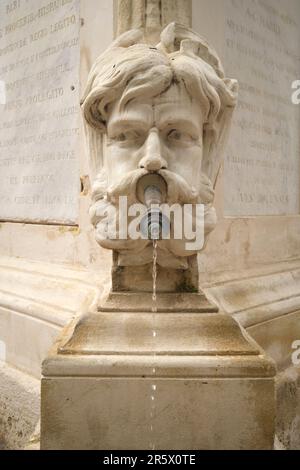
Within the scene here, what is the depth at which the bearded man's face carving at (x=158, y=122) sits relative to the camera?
112 cm

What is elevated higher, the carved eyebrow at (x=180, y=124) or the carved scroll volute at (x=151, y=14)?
the carved scroll volute at (x=151, y=14)

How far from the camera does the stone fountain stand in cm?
101

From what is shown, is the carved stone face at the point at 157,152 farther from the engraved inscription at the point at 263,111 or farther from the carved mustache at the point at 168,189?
the engraved inscription at the point at 263,111

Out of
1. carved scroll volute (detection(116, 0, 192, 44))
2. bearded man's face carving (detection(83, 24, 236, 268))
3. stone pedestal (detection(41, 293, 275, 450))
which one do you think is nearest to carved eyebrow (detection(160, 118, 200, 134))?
bearded man's face carving (detection(83, 24, 236, 268))

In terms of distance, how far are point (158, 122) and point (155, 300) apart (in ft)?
1.74

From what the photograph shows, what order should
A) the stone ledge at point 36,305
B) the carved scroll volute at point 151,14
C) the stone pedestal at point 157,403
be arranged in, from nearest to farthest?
1. the stone pedestal at point 157,403
2. the carved scroll volute at point 151,14
3. the stone ledge at point 36,305

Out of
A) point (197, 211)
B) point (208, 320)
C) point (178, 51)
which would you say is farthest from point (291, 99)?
point (208, 320)

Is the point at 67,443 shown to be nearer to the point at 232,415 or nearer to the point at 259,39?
the point at 232,415

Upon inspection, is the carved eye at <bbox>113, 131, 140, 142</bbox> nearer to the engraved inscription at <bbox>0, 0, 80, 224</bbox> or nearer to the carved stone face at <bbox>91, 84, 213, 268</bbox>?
the carved stone face at <bbox>91, 84, 213, 268</bbox>

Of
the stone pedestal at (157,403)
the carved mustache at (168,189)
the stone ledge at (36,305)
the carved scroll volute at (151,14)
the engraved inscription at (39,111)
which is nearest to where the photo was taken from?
the stone pedestal at (157,403)

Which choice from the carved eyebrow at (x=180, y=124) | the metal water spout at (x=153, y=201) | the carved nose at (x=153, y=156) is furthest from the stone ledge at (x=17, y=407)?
the carved eyebrow at (x=180, y=124)

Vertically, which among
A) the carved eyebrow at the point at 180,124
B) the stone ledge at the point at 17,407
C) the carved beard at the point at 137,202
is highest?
the carved eyebrow at the point at 180,124

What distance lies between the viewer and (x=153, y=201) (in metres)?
1.12

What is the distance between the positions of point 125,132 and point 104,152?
5.9 inches
